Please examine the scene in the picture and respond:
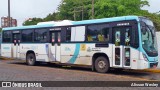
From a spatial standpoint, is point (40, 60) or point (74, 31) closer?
point (74, 31)

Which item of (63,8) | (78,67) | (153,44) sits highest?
(63,8)

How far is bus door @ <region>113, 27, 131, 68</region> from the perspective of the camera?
15.6 meters

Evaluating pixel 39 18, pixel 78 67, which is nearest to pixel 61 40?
pixel 78 67

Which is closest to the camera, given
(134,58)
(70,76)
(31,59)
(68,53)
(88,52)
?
(70,76)

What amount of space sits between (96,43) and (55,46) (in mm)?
3563

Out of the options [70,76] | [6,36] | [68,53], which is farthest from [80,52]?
[6,36]

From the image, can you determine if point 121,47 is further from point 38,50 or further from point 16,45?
point 16,45

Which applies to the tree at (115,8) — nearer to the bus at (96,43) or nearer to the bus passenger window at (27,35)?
the bus passenger window at (27,35)

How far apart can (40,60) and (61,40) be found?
2.73 metres

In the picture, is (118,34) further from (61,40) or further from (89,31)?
(61,40)

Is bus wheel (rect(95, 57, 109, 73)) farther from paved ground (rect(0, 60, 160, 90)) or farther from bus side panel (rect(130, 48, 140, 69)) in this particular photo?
bus side panel (rect(130, 48, 140, 69))

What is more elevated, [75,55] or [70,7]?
[70,7]

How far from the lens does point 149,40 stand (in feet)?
52.3

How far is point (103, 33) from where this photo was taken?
16.9 m
